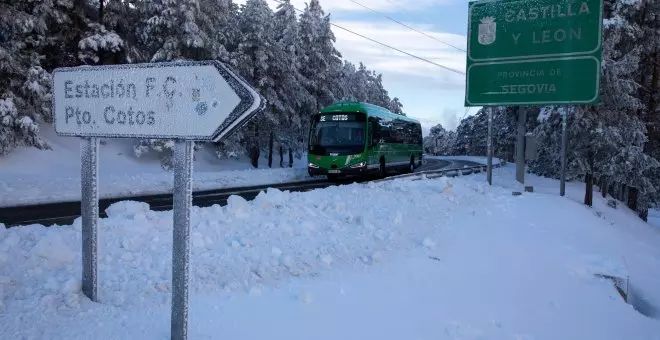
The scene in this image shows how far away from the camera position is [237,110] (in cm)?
307

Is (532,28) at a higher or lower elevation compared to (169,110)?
higher

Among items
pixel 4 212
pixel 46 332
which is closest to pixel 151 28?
pixel 4 212

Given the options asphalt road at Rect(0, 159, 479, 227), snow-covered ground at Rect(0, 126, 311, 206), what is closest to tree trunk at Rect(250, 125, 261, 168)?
snow-covered ground at Rect(0, 126, 311, 206)

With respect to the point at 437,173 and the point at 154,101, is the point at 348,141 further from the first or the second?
the point at 154,101

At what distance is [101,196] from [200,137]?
1416 centimetres

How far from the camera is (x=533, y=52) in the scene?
17266 millimetres

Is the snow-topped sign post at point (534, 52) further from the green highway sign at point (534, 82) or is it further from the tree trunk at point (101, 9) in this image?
the tree trunk at point (101, 9)

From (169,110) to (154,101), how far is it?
0.19 metres

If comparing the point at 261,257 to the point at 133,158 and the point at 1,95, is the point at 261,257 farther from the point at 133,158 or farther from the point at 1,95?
the point at 133,158

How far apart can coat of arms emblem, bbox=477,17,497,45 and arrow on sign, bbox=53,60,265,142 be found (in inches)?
658

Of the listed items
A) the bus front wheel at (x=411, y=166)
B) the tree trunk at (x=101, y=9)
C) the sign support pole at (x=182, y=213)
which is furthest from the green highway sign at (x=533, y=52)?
the tree trunk at (x=101, y=9)

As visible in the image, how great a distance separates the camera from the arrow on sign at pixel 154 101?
3117 millimetres

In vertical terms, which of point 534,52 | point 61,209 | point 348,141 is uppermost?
point 534,52

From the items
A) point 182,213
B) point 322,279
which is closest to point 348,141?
point 322,279
